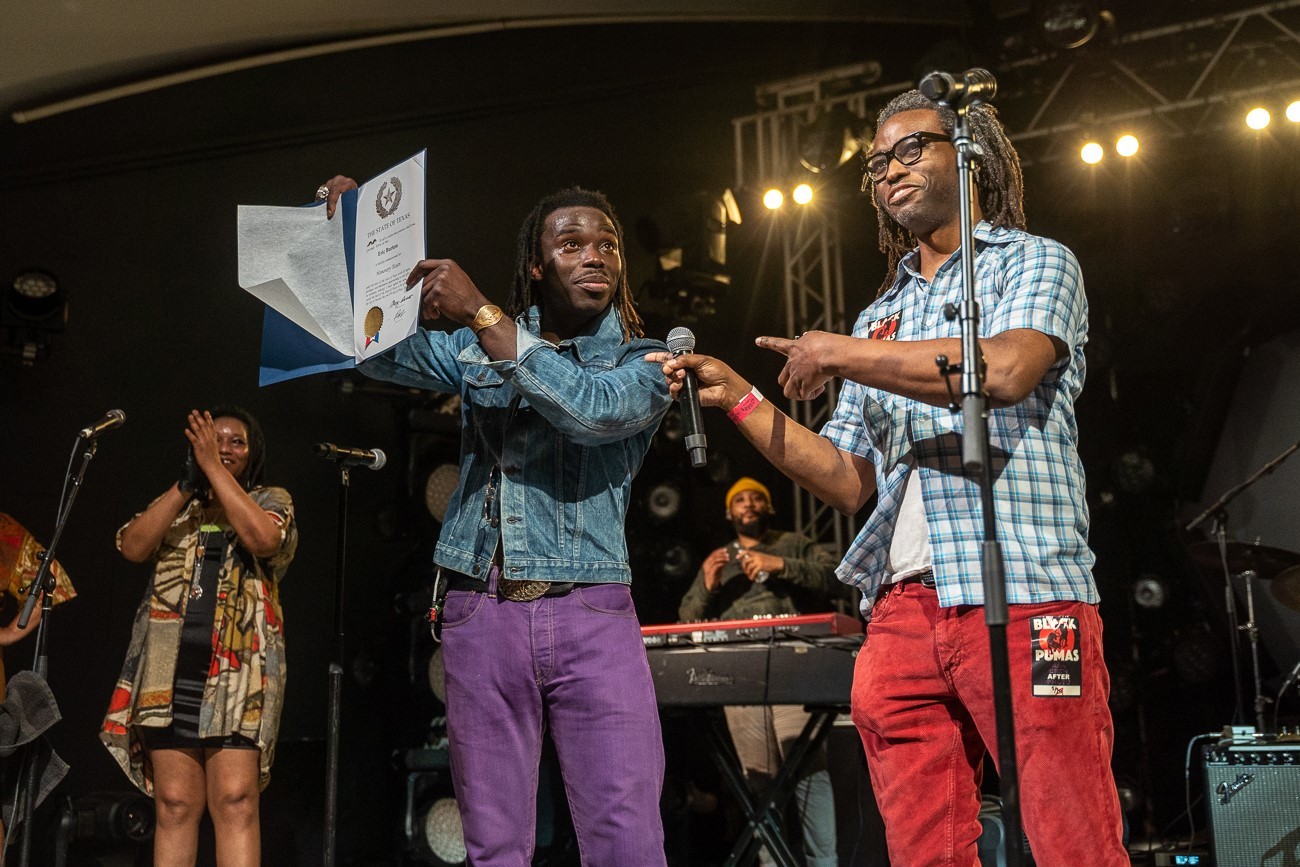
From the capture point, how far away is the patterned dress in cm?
402

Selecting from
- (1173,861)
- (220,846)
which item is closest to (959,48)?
(1173,861)

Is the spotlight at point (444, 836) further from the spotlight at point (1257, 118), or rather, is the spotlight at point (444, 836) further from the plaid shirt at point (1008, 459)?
the spotlight at point (1257, 118)

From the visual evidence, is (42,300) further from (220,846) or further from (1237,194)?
(1237,194)

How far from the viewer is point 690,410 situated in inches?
83.7

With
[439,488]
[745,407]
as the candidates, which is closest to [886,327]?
[745,407]

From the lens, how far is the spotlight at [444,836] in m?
5.84

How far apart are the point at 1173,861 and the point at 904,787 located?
12.7ft

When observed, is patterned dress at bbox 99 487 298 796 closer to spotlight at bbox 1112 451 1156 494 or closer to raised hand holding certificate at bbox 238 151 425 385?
raised hand holding certificate at bbox 238 151 425 385

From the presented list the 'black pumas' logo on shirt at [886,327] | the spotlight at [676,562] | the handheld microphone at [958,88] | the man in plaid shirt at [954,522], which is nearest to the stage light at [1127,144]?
the spotlight at [676,562]

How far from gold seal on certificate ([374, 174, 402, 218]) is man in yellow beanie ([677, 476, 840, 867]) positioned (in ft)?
13.3

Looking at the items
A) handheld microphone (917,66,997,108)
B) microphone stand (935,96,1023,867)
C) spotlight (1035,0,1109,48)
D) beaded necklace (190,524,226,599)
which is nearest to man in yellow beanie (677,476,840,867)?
beaded necklace (190,524,226,599)

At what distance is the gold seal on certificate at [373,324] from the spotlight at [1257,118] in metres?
6.01

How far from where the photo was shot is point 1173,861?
5.12 meters

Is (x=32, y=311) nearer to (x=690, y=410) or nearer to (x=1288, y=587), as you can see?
(x=690, y=410)
